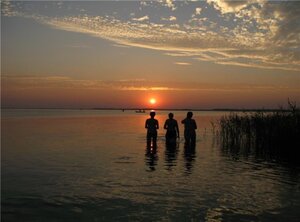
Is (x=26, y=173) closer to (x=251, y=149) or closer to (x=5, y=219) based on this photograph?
(x=5, y=219)

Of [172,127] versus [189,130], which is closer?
[189,130]

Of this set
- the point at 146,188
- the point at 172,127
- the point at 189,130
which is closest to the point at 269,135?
the point at 189,130

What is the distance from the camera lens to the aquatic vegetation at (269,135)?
18891 millimetres

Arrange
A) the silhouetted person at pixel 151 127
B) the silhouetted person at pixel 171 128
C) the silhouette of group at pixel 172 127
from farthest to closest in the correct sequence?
the silhouetted person at pixel 171 128
the silhouetted person at pixel 151 127
the silhouette of group at pixel 172 127

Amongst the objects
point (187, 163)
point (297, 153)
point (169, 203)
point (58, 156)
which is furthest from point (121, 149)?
point (169, 203)

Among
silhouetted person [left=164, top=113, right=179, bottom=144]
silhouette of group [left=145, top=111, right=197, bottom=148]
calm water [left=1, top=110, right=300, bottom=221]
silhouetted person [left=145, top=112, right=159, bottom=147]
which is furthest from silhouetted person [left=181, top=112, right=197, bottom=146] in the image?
calm water [left=1, top=110, right=300, bottom=221]

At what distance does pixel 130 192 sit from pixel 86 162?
624 cm

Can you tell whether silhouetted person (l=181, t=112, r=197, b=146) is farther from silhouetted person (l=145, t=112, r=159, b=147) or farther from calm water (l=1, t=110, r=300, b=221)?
calm water (l=1, t=110, r=300, b=221)

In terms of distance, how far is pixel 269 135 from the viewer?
21266 millimetres

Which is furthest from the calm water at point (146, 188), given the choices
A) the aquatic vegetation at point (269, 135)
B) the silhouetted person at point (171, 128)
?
the silhouetted person at point (171, 128)

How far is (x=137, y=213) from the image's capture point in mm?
8531

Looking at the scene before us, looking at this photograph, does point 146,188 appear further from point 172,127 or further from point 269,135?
point 269,135

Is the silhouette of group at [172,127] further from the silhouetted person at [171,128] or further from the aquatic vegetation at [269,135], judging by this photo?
the aquatic vegetation at [269,135]

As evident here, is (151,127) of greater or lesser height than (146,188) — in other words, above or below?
above
